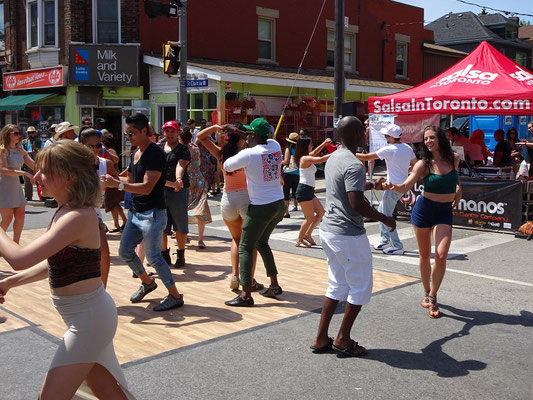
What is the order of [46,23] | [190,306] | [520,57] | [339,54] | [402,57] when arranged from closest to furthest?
1. [190,306]
2. [339,54]
3. [46,23]
4. [402,57]
5. [520,57]

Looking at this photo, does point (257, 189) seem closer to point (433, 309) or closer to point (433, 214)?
point (433, 214)

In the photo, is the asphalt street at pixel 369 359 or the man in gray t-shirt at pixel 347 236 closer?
the asphalt street at pixel 369 359

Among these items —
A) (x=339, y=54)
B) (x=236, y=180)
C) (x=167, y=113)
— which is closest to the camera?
(x=236, y=180)

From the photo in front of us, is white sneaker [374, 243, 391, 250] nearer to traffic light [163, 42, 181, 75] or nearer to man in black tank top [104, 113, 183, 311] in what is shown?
man in black tank top [104, 113, 183, 311]

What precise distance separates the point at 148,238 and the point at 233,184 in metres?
1.14

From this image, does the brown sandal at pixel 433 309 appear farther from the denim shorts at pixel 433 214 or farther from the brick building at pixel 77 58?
the brick building at pixel 77 58

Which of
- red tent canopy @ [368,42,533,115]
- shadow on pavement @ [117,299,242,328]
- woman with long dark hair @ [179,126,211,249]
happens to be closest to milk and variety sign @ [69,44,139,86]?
red tent canopy @ [368,42,533,115]

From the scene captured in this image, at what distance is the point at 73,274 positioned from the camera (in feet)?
9.70

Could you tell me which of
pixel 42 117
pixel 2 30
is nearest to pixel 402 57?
pixel 42 117

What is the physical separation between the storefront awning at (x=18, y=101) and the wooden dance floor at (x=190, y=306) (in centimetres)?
1429

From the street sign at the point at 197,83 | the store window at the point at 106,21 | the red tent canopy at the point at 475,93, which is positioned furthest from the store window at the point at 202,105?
the red tent canopy at the point at 475,93

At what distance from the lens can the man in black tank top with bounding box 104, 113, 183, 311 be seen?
18.6 feet

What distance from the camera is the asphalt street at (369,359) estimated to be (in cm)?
416

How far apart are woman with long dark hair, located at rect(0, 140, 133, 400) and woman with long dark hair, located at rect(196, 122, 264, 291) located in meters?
3.30
